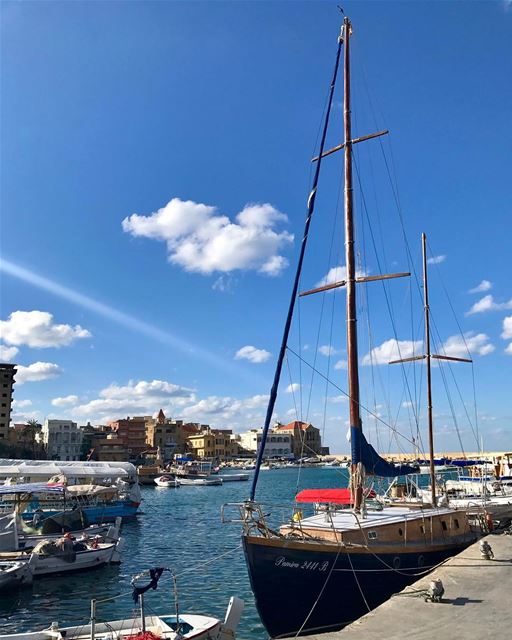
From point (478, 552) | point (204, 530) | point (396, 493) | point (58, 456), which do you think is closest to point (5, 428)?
point (58, 456)

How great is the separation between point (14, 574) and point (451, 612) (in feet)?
62.0

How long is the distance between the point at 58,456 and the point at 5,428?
19.5m

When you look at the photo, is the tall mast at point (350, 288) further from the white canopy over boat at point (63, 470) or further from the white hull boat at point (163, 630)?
the white canopy over boat at point (63, 470)

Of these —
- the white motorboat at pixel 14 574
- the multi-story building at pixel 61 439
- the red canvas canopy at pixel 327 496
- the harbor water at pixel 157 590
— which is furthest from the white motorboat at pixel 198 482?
the red canvas canopy at pixel 327 496

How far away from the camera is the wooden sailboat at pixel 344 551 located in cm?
1451

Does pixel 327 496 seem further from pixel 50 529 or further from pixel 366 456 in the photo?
pixel 50 529

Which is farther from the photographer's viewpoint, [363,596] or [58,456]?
[58,456]

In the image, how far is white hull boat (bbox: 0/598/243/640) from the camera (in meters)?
13.0

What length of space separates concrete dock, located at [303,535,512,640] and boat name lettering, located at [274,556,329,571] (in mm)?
1984

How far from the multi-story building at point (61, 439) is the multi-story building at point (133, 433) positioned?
55.5ft

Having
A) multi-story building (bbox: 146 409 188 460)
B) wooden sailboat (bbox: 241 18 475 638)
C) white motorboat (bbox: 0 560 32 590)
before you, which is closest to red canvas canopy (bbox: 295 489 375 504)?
wooden sailboat (bbox: 241 18 475 638)

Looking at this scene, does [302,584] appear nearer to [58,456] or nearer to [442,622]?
[442,622]

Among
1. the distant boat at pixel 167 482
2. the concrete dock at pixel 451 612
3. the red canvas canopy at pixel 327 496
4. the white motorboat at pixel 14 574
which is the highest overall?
the red canvas canopy at pixel 327 496

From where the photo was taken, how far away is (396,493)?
40875 mm
